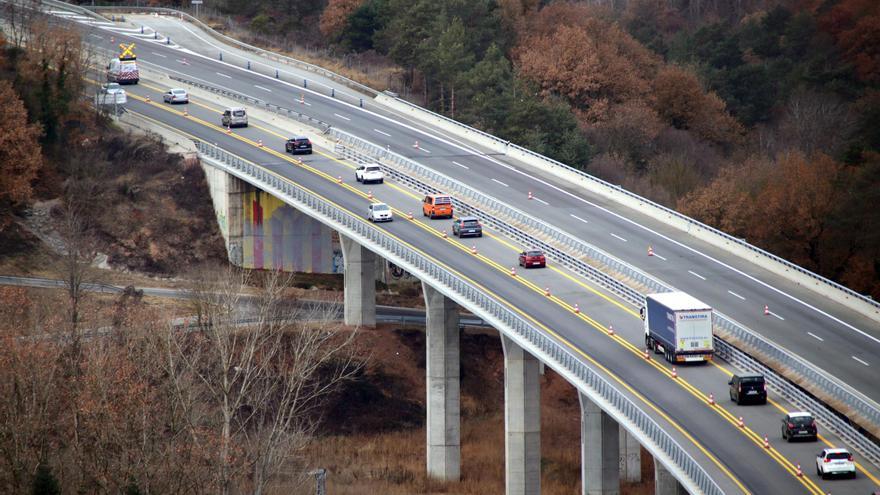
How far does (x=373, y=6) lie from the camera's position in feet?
479

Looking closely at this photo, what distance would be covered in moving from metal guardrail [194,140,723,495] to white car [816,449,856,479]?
4699 millimetres

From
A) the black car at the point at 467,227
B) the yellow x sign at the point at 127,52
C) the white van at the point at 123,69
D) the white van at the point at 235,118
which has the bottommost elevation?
the black car at the point at 467,227

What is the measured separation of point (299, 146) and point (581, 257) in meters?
28.0

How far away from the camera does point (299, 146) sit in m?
108

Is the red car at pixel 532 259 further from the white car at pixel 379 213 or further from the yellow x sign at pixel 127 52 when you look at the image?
the yellow x sign at pixel 127 52

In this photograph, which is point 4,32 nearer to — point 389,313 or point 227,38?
point 227,38

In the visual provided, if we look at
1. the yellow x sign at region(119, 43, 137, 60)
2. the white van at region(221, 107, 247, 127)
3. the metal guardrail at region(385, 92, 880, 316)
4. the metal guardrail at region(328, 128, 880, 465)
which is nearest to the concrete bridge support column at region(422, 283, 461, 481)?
the metal guardrail at region(328, 128, 880, 465)

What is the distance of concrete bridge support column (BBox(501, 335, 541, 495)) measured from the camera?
77.7 meters

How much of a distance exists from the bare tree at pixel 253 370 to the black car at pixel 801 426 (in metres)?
18.3

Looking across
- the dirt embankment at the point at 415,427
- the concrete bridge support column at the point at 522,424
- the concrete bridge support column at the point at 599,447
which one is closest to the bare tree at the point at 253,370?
the dirt embankment at the point at 415,427

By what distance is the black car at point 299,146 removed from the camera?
107812 mm

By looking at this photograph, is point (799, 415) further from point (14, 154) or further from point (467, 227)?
point (14, 154)

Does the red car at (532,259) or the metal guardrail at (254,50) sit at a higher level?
the metal guardrail at (254,50)

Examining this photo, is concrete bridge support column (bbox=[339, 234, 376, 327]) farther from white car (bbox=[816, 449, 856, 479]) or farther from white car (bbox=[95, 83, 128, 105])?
white car (bbox=[816, 449, 856, 479])
